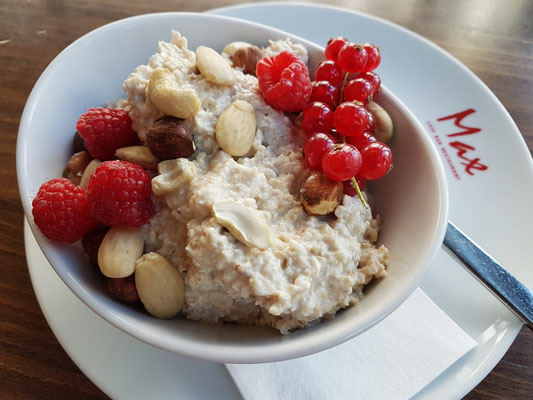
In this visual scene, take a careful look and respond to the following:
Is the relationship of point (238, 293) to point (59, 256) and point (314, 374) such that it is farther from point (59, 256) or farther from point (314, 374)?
point (59, 256)

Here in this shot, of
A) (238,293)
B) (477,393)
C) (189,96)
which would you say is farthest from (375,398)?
(189,96)

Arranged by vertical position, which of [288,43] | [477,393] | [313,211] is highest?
[288,43]

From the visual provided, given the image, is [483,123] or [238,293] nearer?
[238,293]

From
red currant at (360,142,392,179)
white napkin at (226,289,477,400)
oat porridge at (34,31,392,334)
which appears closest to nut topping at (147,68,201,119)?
oat porridge at (34,31,392,334)

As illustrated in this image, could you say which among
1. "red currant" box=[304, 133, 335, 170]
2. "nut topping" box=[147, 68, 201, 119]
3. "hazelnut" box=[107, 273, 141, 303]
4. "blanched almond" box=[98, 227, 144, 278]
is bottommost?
"hazelnut" box=[107, 273, 141, 303]

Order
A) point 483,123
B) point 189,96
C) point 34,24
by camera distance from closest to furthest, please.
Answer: point 189,96, point 483,123, point 34,24

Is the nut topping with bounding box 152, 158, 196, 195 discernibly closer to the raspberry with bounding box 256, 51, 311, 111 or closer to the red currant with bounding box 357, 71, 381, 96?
the raspberry with bounding box 256, 51, 311, 111

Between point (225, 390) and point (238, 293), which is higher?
point (238, 293)

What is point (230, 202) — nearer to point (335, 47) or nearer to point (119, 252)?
point (119, 252)
